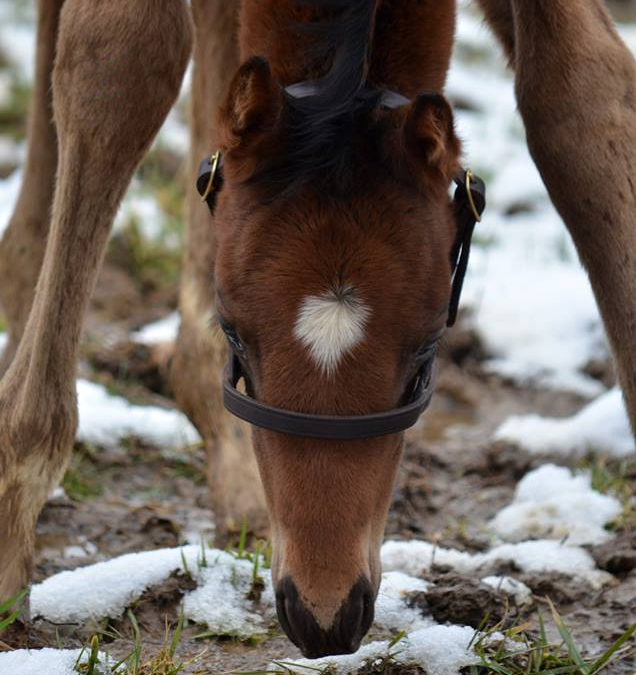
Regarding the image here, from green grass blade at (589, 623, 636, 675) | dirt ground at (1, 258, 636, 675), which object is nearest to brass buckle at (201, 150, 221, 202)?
dirt ground at (1, 258, 636, 675)

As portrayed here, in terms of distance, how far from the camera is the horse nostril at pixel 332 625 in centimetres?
236

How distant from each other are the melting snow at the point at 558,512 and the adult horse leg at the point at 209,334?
894 millimetres

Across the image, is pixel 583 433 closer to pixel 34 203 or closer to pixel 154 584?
pixel 154 584

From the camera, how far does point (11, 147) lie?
25.7 ft

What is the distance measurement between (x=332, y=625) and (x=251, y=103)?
1089 mm

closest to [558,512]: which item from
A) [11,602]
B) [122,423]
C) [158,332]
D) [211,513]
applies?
[211,513]

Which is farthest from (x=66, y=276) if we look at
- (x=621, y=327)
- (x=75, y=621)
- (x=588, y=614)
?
(x=588, y=614)

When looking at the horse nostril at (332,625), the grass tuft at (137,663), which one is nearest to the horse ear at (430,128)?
the horse nostril at (332,625)

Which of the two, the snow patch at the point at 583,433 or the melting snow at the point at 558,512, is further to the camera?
the snow patch at the point at 583,433

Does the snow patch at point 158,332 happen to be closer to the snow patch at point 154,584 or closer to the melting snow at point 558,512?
the melting snow at point 558,512

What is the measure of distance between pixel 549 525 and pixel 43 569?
164 cm

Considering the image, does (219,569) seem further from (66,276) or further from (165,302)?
(165,302)

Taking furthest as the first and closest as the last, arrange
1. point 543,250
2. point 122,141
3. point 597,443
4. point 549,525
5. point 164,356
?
point 543,250
point 164,356
point 597,443
point 549,525
point 122,141

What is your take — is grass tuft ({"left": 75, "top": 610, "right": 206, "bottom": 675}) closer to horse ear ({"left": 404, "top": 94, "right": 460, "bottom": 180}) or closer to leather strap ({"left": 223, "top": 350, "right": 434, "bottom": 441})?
leather strap ({"left": 223, "top": 350, "right": 434, "bottom": 441})
